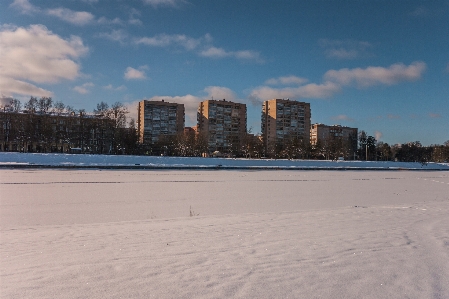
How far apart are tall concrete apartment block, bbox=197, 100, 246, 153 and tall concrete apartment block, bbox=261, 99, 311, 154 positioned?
8572 millimetres

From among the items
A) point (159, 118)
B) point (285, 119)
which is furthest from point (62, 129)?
point (285, 119)

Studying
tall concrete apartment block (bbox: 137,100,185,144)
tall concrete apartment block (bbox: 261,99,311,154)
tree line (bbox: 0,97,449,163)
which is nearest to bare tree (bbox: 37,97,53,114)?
tree line (bbox: 0,97,449,163)

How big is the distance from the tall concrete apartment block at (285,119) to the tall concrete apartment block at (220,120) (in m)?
8.57

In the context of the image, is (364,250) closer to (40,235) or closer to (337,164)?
(40,235)

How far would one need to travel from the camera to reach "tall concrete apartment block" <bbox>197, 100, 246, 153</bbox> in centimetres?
10838

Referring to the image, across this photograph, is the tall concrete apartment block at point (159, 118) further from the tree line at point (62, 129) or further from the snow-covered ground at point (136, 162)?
the snow-covered ground at point (136, 162)

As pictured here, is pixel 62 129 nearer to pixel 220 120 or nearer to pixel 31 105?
pixel 31 105

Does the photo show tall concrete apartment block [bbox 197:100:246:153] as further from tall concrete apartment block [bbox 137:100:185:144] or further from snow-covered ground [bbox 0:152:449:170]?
snow-covered ground [bbox 0:152:449:170]

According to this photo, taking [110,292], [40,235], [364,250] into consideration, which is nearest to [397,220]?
[364,250]

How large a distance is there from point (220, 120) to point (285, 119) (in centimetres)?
2291

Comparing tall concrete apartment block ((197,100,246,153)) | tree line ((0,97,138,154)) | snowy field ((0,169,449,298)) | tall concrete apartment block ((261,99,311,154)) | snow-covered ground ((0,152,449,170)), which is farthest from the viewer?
tall concrete apartment block ((261,99,311,154))

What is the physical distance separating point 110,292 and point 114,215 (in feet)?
18.5

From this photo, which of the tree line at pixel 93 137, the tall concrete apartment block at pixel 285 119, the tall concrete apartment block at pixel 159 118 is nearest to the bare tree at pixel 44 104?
the tree line at pixel 93 137

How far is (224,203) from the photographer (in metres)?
11.9
